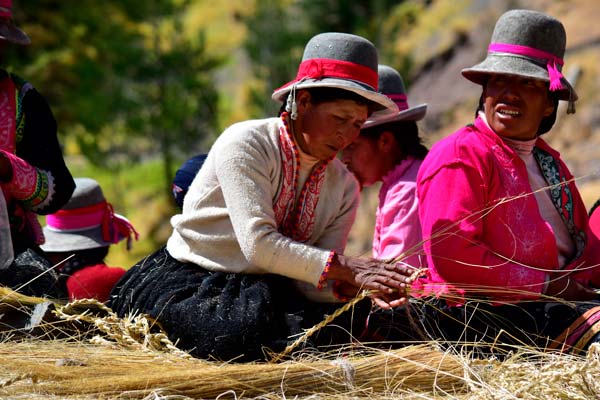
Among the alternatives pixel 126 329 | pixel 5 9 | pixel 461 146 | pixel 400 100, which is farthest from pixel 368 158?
pixel 5 9

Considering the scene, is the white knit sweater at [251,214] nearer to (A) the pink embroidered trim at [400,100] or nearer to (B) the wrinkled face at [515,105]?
(B) the wrinkled face at [515,105]

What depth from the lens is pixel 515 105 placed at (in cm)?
348

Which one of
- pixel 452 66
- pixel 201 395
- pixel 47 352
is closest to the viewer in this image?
pixel 201 395

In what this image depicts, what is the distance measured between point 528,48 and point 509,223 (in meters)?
0.74

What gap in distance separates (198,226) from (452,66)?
838 inches

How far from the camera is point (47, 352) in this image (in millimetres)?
2977

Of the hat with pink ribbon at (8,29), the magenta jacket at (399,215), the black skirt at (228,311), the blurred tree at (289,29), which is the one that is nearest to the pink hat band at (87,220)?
the hat with pink ribbon at (8,29)

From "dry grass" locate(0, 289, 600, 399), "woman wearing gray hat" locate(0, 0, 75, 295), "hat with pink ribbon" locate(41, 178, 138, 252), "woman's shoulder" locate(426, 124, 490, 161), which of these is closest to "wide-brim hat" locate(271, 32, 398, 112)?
"woman's shoulder" locate(426, 124, 490, 161)

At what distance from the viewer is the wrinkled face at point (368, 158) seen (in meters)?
4.17

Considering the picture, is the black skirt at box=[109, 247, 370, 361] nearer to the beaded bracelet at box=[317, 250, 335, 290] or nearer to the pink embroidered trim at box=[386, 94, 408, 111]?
the beaded bracelet at box=[317, 250, 335, 290]

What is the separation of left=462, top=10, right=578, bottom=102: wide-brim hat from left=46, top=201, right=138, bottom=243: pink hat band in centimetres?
Result: 225

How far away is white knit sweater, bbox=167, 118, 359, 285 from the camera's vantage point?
9.93ft

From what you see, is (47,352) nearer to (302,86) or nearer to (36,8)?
(302,86)

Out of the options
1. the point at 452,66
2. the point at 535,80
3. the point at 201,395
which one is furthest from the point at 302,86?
the point at 452,66
